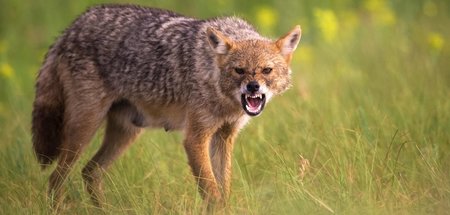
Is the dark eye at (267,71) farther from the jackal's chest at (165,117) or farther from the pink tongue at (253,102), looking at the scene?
the jackal's chest at (165,117)

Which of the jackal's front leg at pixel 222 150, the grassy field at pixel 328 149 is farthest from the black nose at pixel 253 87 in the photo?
the jackal's front leg at pixel 222 150

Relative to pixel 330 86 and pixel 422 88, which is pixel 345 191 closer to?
pixel 422 88

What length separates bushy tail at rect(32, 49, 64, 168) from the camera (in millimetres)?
7988

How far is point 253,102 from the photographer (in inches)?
281

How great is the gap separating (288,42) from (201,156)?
1.17m

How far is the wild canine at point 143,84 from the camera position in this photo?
24.3 feet

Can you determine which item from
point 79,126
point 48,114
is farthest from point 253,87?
point 48,114

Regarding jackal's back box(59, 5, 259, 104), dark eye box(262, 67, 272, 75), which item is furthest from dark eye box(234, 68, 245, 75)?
jackal's back box(59, 5, 259, 104)

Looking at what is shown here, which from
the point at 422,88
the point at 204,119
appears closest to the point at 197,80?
the point at 204,119

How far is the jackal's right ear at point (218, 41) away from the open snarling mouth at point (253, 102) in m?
0.49

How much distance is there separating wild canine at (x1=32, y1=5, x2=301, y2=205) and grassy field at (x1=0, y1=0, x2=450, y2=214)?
0.19 m

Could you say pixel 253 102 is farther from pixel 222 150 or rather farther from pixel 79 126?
pixel 79 126

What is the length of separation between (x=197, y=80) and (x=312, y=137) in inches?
41.7

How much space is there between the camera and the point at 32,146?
8.20 meters
